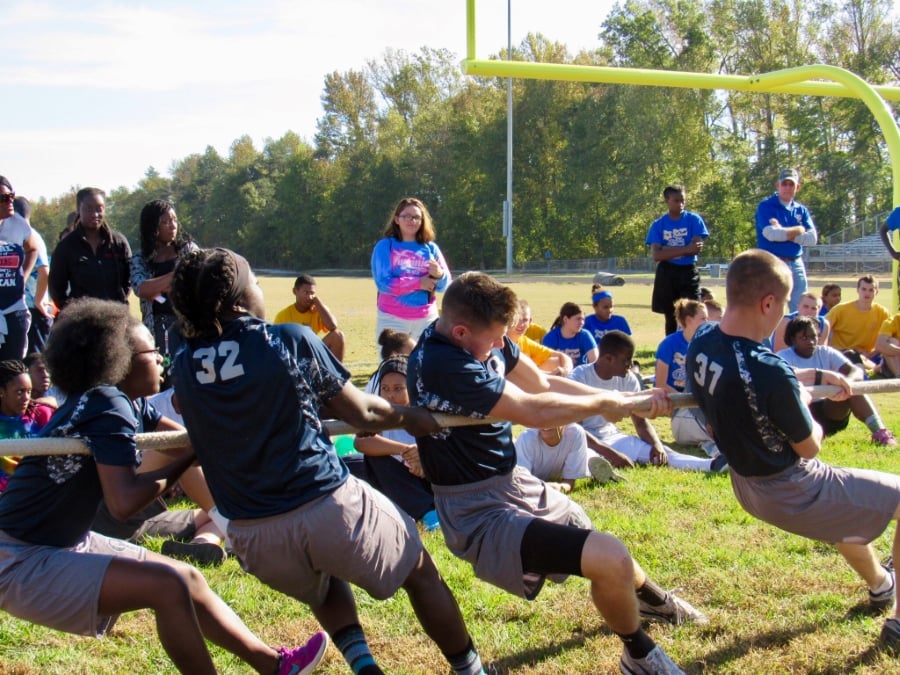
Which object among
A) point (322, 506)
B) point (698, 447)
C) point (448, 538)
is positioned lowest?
point (698, 447)

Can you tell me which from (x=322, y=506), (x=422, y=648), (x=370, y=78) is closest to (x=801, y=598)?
(x=422, y=648)

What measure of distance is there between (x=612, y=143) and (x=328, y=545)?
203 feet

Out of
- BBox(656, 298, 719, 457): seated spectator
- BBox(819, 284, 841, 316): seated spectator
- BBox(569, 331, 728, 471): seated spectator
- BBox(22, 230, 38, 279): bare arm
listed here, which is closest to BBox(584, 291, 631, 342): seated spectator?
BBox(656, 298, 719, 457): seated spectator

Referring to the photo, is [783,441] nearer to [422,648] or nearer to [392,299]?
[422,648]

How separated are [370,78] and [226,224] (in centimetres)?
2213

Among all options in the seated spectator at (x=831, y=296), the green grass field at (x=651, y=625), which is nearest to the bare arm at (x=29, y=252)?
the green grass field at (x=651, y=625)

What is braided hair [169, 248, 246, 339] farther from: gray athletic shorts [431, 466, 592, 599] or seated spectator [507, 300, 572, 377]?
seated spectator [507, 300, 572, 377]

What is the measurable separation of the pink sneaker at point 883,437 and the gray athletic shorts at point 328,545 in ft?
19.8

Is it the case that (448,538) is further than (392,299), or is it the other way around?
(392,299)

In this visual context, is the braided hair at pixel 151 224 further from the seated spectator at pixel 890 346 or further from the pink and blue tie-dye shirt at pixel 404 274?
the seated spectator at pixel 890 346

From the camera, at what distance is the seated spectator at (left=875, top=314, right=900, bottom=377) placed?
428 inches

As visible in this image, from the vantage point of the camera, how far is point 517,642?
13.5 ft

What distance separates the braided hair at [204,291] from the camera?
2.93 m

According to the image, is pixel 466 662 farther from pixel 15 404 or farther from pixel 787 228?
pixel 787 228
